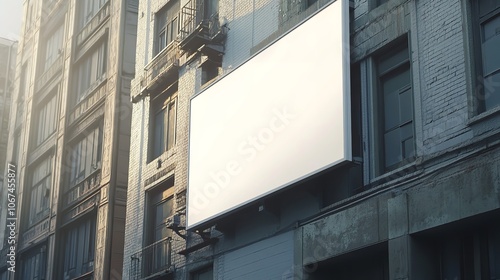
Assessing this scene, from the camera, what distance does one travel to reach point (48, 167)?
135 ft

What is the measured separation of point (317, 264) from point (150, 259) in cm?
991

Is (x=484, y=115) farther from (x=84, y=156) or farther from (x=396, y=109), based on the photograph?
(x=84, y=156)

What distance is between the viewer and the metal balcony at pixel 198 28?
1021 inches

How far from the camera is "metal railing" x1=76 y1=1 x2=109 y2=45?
37.8 metres

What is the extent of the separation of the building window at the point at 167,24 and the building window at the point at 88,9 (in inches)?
324

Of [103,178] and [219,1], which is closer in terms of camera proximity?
[219,1]

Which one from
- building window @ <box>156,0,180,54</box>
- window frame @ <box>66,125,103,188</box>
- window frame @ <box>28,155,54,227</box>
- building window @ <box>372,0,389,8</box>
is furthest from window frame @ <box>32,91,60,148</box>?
building window @ <box>372,0,389,8</box>

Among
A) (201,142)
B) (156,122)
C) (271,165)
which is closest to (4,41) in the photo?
(156,122)

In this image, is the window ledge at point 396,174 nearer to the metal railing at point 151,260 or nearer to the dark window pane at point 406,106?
the dark window pane at point 406,106

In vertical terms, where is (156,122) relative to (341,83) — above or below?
above

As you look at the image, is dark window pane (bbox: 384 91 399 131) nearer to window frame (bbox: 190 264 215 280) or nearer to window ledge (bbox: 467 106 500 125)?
window ledge (bbox: 467 106 500 125)

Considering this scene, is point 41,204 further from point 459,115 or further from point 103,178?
point 459,115

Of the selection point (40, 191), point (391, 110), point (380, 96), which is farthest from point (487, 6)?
Answer: point (40, 191)

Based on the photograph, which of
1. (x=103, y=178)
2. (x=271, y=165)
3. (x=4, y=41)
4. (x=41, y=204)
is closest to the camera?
(x=271, y=165)
